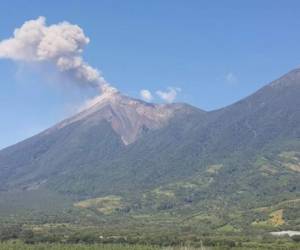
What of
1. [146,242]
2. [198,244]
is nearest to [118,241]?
[146,242]

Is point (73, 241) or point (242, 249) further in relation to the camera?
point (73, 241)

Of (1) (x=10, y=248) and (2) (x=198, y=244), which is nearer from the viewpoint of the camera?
(1) (x=10, y=248)

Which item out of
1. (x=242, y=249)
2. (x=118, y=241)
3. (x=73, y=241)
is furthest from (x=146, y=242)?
(x=242, y=249)

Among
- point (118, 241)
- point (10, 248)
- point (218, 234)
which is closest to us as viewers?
point (10, 248)

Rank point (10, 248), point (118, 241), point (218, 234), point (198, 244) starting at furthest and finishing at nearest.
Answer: point (218, 234) < point (118, 241) < point (198, 244) < point (10, 248)

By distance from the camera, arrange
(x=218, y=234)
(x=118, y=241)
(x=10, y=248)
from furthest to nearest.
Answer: (x=218, y=234) < (x=118, y=241) < (x=10, y=248)

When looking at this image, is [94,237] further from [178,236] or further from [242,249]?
[242,249]

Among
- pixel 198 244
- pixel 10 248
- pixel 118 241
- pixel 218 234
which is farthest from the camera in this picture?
pixel 218 234

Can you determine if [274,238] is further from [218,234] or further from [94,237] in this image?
[94,237]
